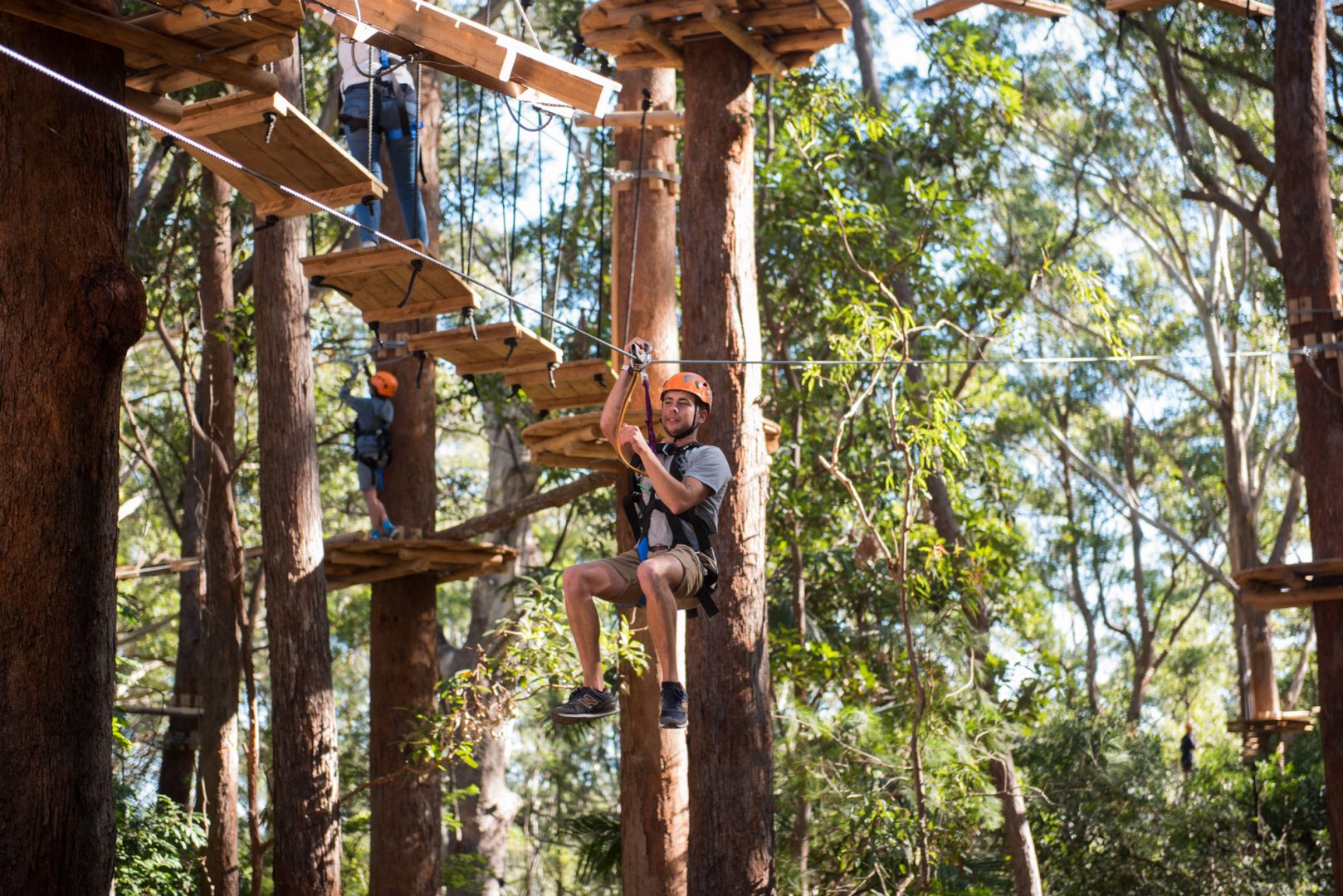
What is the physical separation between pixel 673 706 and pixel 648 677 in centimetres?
341

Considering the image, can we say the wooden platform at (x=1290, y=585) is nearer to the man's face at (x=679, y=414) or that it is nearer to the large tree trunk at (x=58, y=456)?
the man's face at (x=679, y=414)

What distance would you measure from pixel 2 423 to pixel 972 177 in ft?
34.3

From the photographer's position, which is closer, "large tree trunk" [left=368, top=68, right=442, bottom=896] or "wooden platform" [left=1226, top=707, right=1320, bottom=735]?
"large tree trunk" [left=368, top=68, right=442, bottom=896]

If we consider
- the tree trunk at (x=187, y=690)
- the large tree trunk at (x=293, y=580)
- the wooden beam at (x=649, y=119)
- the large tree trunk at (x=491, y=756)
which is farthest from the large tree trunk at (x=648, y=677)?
the large tree trunk at (x=491, y=756)

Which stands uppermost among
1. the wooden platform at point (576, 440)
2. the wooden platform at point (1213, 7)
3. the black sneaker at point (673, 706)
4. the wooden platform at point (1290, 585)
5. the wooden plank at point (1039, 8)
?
the wooden platform at point (1213, 7)

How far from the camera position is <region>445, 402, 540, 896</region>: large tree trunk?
1666 centimetres

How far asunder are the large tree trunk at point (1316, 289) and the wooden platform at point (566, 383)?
514 cm

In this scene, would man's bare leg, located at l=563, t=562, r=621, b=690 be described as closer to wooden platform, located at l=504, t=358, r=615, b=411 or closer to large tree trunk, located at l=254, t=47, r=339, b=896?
wooden platform, located at l=504, t=358, r=615, b=411

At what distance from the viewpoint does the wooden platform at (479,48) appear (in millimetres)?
5689

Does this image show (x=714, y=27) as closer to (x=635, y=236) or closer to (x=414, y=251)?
(x=635, y=236)

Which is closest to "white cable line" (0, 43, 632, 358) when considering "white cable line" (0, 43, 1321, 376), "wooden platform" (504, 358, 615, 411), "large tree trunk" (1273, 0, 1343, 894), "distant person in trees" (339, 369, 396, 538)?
"white cable line" (0, 43, 1321, 376)

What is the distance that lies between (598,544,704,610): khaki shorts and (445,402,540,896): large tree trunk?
1009cm

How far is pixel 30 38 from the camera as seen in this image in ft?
15.8

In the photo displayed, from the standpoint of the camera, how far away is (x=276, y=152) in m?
6.00
